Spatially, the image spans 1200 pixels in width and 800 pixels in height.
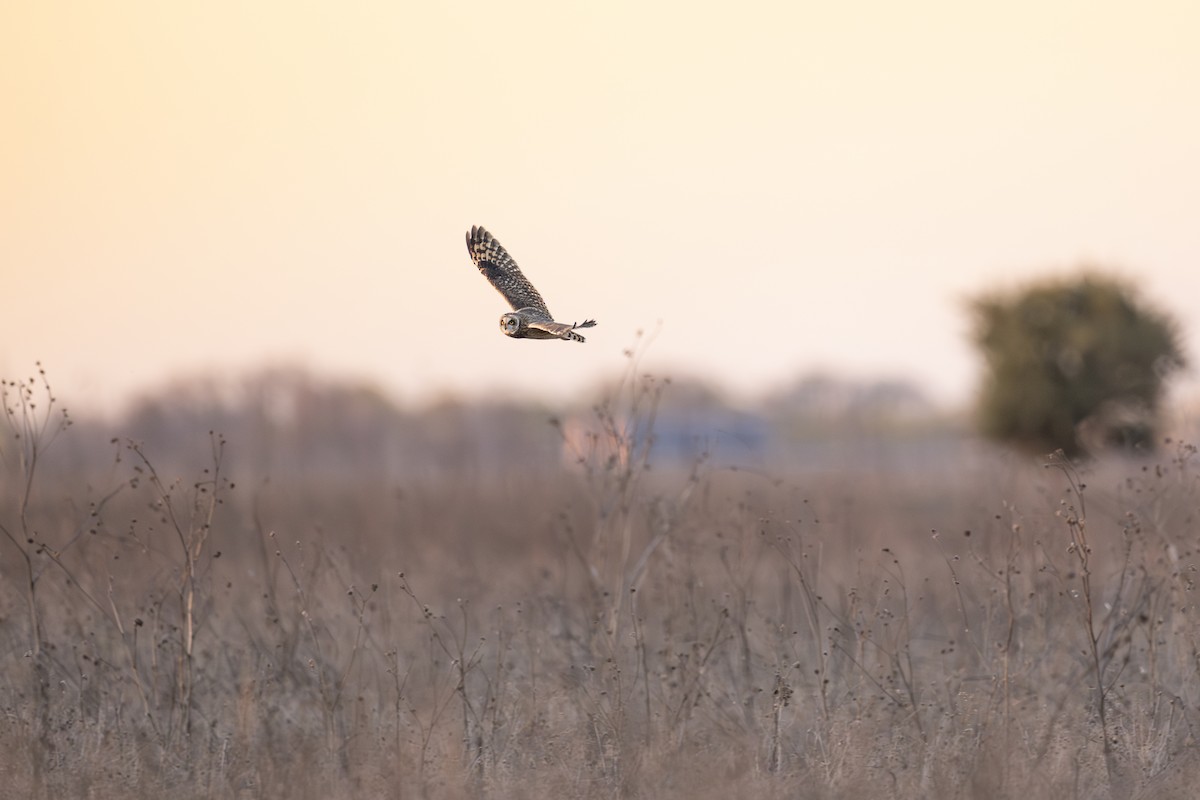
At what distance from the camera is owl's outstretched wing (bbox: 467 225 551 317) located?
21.7ft

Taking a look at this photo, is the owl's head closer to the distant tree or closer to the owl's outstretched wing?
the owl's outstretched wing

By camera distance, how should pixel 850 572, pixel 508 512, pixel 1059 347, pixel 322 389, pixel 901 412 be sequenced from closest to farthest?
pixel 850 572 → pixel 508 512 → pixel 1059 347 → pixel 322 389 → pixel 901 412

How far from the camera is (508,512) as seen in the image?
1545cm

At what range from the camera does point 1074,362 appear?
26219 millimetres

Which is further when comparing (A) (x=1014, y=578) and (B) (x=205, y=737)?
(A) (x=1014, y=578)

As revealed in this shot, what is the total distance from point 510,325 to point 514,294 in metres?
0.74

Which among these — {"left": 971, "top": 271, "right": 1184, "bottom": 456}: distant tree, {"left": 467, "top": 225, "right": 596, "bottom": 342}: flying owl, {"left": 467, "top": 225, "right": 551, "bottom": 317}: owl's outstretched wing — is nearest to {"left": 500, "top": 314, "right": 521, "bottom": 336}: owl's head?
{"left": 467, "top": 225, "right": 596, "bottom": 342}: flying owl

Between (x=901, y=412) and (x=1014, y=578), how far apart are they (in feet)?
267

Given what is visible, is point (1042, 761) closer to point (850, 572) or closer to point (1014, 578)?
point (1014, 578)

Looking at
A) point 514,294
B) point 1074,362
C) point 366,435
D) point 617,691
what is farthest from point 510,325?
point 366,435

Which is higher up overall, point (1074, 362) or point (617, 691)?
point (1074, 362)

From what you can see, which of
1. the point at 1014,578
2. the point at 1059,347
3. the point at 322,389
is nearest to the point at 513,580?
the point at 1014,578

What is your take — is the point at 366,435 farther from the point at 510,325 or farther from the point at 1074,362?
the point at 510,325

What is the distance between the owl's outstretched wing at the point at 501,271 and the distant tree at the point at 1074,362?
796 inches
